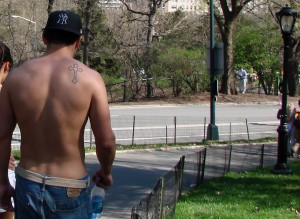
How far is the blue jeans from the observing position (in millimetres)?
3697

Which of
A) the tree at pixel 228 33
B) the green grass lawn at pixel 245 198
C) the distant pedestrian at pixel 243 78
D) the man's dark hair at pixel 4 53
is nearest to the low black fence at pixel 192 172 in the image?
the green grass lawn at pixel 245 198

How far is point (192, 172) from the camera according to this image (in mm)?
10883

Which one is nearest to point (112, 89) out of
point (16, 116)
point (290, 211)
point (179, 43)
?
point (179, 43)

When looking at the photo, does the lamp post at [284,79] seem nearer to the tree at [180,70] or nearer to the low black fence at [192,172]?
the low black fence at [192,172]

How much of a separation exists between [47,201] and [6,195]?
1.13 feet

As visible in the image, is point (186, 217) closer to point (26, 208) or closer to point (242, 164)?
point (26, 208)

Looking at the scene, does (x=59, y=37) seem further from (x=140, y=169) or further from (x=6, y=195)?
(x=140, y=169)

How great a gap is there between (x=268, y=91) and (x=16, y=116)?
38117 mm

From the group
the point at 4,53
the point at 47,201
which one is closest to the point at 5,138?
the point at 47,201

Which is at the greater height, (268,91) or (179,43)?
(179,43)

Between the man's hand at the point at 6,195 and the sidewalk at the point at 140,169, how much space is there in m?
5.15

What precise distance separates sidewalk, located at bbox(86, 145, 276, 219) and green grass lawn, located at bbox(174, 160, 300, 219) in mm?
805

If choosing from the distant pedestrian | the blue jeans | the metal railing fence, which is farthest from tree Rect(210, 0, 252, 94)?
the blue jeans

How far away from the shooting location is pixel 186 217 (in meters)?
7.95
